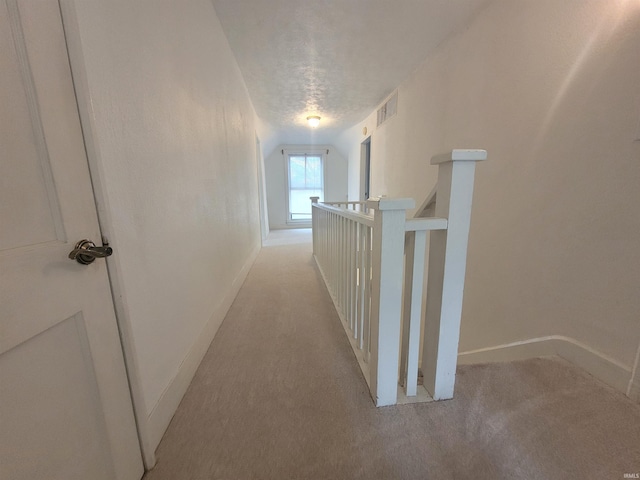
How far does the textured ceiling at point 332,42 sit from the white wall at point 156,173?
0.45 m

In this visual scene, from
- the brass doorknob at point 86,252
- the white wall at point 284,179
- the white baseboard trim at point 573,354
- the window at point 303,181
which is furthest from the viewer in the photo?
the window at point 303,181

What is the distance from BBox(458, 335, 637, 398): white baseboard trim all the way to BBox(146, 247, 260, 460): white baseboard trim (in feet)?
6.23

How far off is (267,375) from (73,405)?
0.80m

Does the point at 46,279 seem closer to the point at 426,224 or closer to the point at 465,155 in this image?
the point at 426,224

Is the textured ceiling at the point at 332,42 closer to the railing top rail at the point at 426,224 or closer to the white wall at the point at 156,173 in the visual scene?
the white wall at the point at 156,173

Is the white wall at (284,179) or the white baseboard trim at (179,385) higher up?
the white wall at (284,179)

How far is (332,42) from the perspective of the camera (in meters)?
2.33

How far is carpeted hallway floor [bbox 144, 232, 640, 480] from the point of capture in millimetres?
821

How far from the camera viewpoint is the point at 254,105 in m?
3.98

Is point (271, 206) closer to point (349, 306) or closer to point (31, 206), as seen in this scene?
point (349, 306)

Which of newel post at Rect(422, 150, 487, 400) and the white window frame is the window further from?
newel post at Rect(422, 150, 487, 400)

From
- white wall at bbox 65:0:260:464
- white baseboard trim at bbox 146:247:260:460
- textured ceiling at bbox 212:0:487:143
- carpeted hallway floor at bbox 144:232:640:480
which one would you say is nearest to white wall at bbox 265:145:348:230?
textured ceiling at bbox 212:0:487:143

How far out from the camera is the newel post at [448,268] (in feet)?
3.01

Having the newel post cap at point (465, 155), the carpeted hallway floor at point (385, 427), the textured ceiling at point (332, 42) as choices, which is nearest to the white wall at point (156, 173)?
the carpeted hallway floor at point (385, 427)
